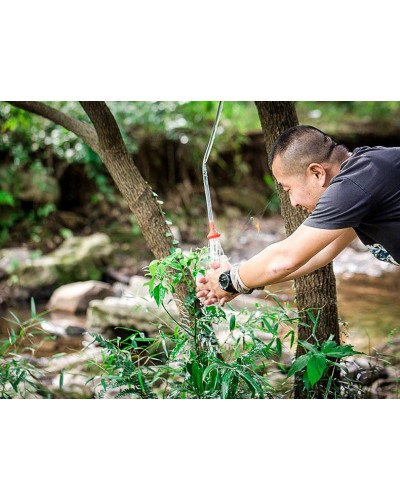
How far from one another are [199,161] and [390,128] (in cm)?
349

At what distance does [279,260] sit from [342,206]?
0.25 m

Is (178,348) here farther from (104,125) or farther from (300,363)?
(104,125)

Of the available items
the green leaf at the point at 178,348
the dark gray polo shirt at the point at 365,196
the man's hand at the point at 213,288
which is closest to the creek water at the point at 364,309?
the green leaf at the point at 178,348

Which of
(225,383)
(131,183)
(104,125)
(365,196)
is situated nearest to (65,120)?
(104,125)

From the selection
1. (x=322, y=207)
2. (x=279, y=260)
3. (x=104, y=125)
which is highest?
(x=104, y=125)

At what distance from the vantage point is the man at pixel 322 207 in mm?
1776

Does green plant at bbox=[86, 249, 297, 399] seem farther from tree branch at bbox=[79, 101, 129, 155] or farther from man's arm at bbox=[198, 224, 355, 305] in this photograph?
tree branch at bbox=[79, 101, 129, 155]

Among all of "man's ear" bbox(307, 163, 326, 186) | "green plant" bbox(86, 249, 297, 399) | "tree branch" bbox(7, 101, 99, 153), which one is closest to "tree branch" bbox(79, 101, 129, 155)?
"tree branch" bbox(7, 101, 99, 153)

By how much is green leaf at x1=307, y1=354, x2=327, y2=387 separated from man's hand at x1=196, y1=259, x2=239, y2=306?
39 centimetres

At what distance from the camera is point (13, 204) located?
685cm

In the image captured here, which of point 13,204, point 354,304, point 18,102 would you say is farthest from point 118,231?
point 18,102

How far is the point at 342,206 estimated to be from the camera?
1759mm

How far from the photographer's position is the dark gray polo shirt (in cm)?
176
